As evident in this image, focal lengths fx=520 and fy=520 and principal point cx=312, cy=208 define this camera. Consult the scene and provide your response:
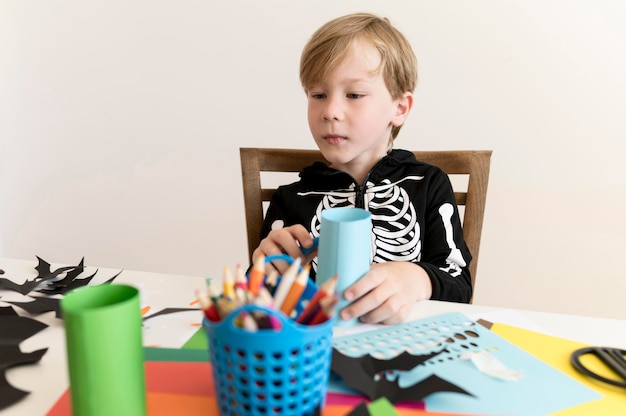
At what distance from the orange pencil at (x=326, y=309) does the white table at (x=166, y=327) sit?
0.22 metres

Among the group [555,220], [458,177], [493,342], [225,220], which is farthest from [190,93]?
[493,342]

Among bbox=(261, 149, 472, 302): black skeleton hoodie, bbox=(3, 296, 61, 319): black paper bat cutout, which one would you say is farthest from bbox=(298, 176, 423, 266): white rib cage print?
bbox=(3, 296, 61, 319): black paper bat cutout

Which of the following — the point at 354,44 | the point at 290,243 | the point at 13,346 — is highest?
the point at 354,44

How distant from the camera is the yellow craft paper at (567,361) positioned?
1.69 feet

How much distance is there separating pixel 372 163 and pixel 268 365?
2.48 ft

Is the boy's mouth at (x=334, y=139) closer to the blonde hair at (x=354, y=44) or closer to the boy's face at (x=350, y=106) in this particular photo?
the boy's face at (x=350, y=106)

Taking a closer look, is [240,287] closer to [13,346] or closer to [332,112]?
[13,346]

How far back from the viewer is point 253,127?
177 cm

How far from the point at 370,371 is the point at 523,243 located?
1.26m

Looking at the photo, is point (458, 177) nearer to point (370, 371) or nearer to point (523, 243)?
point (523, 243)

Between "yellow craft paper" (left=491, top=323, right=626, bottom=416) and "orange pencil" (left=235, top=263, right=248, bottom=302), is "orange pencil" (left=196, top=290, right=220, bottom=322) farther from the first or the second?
"yellow craft paper" (left=491, top=323, right=626, bottom=416)

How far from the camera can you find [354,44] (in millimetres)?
1010

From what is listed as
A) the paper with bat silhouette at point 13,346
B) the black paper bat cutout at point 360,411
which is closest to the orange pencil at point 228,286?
the black paper bat cutout at point 360,411

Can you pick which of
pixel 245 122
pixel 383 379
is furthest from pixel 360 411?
pixel 245 122
